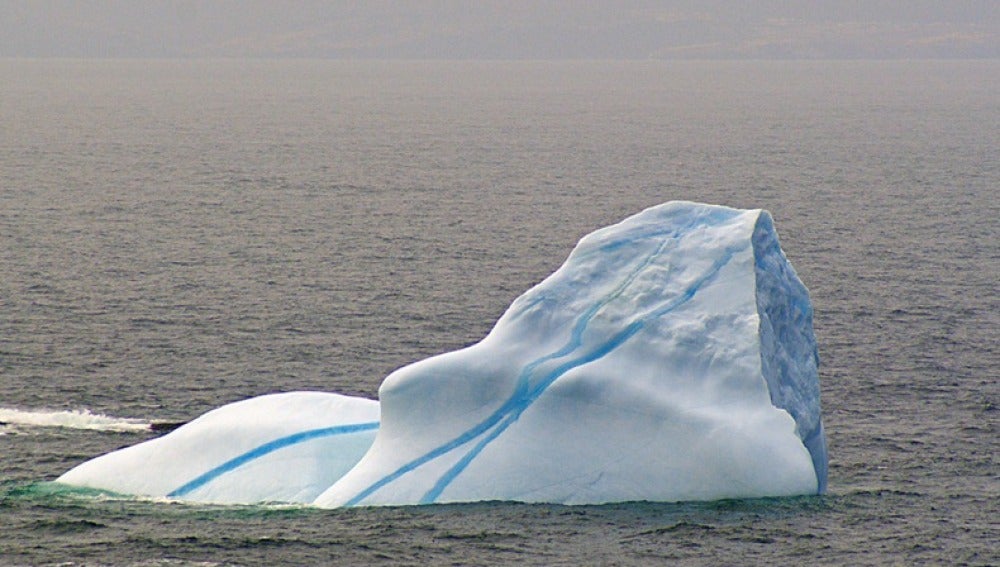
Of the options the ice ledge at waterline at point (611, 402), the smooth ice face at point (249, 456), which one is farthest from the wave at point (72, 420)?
the ice ledge at waterline at point (611, 402)

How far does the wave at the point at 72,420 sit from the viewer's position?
3475 centimetres

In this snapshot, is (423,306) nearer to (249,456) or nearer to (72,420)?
(72,420)

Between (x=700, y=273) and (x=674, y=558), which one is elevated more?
(x=700, y=273)

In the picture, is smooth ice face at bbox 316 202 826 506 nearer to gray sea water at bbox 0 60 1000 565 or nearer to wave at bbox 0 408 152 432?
gray sea water at bbox 0 60 1000 565

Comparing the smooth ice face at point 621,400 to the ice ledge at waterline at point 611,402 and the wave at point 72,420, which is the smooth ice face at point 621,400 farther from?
the wave at point 72,420

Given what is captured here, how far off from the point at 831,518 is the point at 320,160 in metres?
79.3

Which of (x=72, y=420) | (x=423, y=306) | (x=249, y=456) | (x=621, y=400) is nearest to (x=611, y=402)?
(x=621, y=400)

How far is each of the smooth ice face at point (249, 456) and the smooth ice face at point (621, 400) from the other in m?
1.08

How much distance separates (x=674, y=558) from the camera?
26453 millimetres

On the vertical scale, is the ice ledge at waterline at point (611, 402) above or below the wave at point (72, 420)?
above

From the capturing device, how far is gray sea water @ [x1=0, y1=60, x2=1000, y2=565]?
27328mm


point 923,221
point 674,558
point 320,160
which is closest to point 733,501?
point 674,558

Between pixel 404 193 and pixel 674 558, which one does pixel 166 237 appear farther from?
pixel 674 558

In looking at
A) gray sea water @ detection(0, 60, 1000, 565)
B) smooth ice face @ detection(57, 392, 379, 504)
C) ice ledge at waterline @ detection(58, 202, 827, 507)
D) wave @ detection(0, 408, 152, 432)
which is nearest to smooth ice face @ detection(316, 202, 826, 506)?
ice ledge at waterline @ detection(58, 202, 827, 507)
